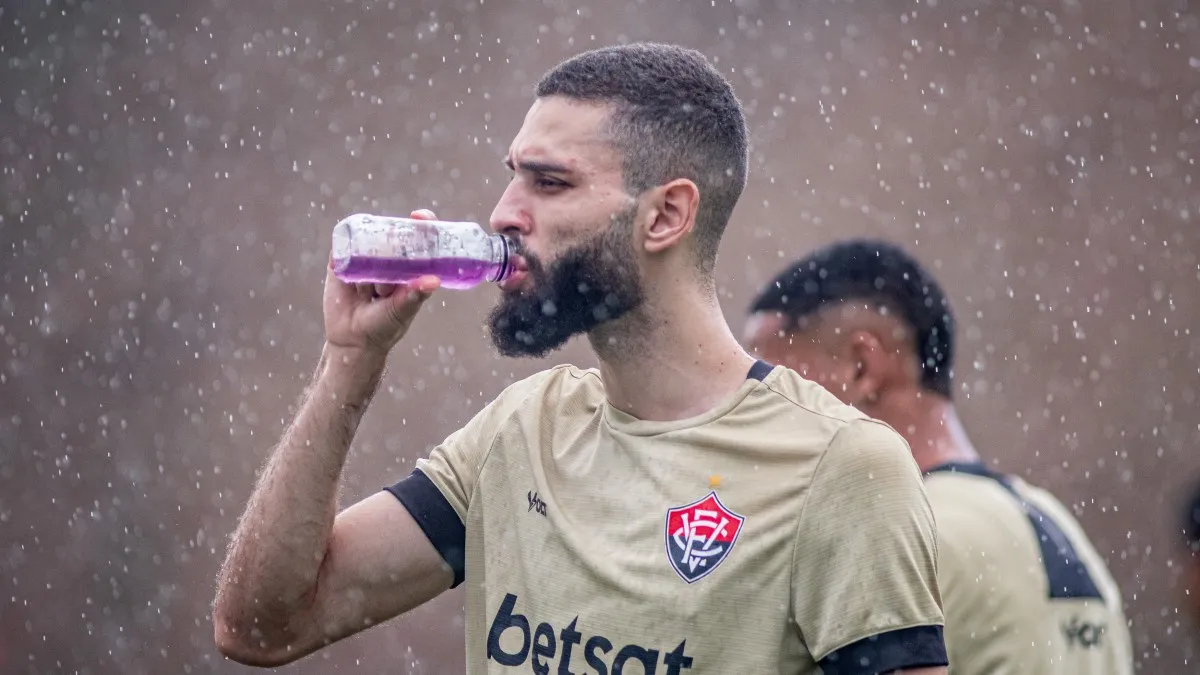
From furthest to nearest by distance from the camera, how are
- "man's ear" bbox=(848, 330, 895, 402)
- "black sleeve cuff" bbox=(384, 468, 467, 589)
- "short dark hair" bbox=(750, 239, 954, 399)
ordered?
"short dark hair" bbox=(750, 239, 954, 399)
"man's ear" bbox=(848, 330, 895, 402)
"black sleeve cuff" bbox=(384, 468, 467, 589)

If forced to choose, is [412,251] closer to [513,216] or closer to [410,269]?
[410,269]

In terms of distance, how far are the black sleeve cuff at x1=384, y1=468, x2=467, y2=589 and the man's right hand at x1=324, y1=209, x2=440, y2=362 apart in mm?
273

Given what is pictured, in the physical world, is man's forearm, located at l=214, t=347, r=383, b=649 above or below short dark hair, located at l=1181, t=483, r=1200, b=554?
above

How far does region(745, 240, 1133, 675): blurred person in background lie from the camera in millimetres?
2551

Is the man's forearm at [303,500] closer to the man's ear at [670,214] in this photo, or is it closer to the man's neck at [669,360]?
the man's neck at [669,360]

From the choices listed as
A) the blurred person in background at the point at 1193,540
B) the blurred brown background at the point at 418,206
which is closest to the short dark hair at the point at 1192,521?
the blurred person in background at the point at 1193,540

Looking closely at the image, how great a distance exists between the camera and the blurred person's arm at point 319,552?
7.34 feet

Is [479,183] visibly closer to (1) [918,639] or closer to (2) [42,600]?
(2) [42,600]

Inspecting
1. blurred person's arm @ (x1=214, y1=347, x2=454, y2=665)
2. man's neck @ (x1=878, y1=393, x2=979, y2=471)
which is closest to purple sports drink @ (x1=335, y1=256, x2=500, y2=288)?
blurred person's arm @ (x1=214, y1=347, x2=454, y2=665)

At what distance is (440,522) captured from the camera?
235 cm

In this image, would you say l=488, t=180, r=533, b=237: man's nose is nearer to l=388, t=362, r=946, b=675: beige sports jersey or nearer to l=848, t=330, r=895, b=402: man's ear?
l=388, t=362, r=946, b=675: beige sports jersey

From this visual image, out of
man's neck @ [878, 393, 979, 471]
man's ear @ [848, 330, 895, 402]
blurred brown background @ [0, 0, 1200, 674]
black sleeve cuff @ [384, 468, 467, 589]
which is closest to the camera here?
black sleeve cuff @ [384, 468, 467, 589]

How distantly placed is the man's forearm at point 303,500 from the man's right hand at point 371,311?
0.03 meters

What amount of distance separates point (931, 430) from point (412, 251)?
1.39 meters
